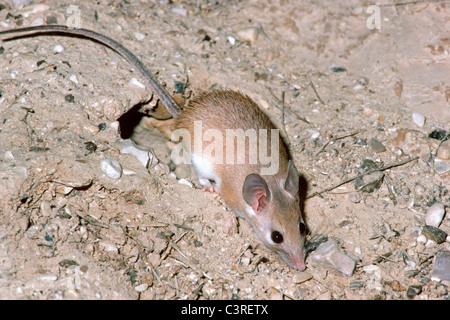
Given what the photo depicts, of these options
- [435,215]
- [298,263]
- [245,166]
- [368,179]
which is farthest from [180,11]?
[435,215]

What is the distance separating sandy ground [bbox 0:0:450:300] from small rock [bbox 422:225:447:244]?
8 cm

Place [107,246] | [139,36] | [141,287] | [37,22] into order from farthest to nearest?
[139,36] < [37,22] < [107,246] < [141,287]

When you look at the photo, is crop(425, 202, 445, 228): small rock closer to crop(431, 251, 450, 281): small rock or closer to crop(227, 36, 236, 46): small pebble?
crop(431, 251, 450, 281): small rock

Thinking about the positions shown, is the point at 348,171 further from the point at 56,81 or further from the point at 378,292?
the point at 56,81

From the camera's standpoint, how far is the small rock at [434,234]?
3709mm

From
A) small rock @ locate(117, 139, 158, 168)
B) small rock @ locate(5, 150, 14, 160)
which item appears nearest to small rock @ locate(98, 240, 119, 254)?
small rock @ locate(117, 139, 158, 168)

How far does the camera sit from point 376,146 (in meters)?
4.43

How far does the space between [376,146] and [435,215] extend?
0.97 m

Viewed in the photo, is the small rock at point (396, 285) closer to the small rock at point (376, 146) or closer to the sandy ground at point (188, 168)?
the sandy ground at point (188, 168)

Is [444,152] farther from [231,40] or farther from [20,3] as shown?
[20,3]

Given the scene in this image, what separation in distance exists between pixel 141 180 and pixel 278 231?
138cm

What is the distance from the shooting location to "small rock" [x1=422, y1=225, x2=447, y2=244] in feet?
12.2

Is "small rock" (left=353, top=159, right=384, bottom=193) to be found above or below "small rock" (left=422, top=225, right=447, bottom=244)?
above

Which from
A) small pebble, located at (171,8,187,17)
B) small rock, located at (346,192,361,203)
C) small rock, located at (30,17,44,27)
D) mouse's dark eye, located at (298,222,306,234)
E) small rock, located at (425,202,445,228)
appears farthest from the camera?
small pebble, located at (171,8,187,17)
